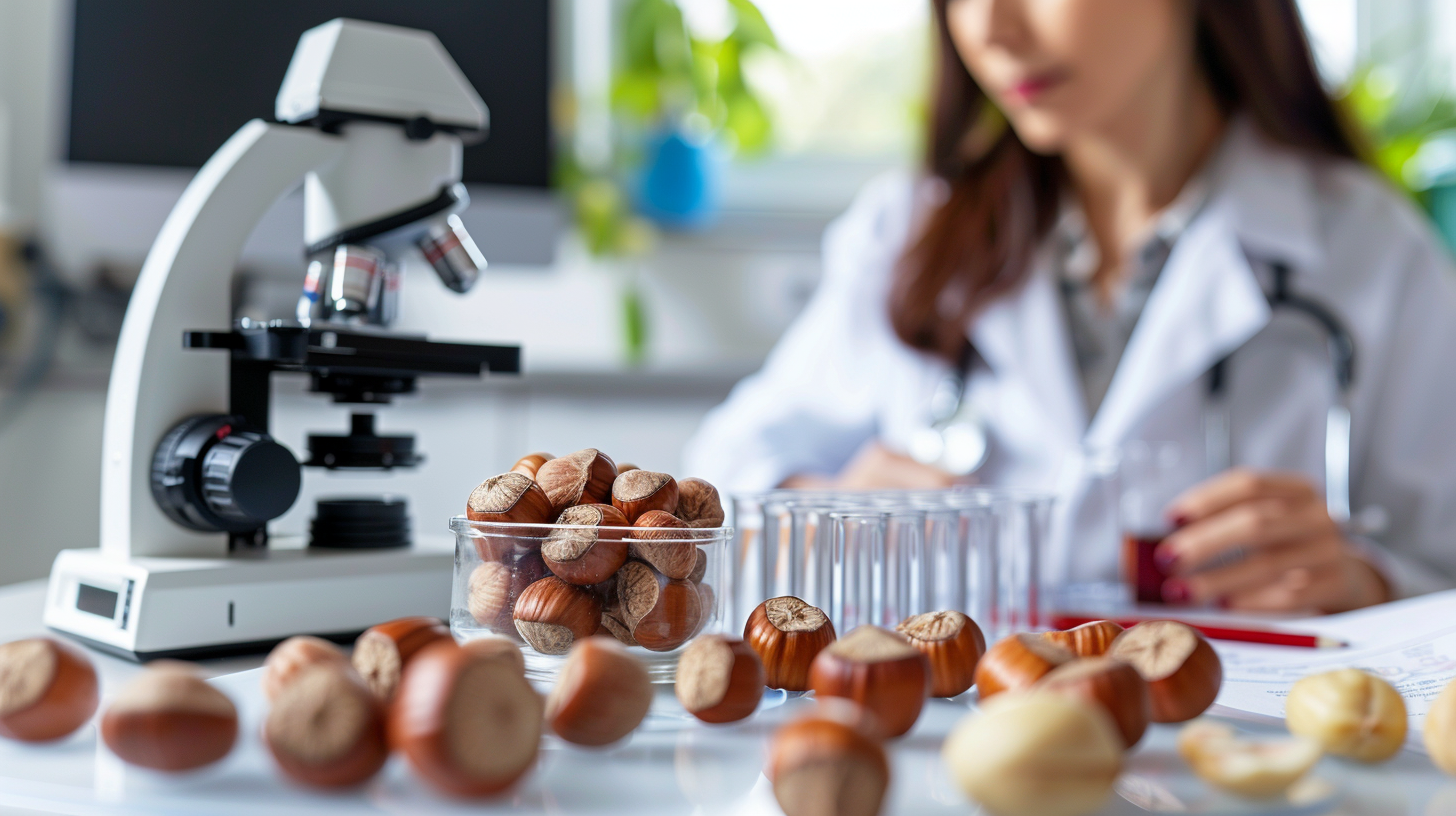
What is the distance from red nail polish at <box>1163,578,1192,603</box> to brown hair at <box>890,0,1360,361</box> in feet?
1.54

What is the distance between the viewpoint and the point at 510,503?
1.38 ft

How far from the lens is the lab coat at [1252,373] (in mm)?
1073

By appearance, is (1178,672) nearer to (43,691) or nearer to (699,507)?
(699,507)

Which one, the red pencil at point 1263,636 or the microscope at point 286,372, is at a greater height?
the microscope at point 286,372

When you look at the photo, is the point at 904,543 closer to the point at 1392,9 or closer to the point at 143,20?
the point at 143,20

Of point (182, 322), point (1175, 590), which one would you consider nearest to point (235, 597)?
point (182, 322)

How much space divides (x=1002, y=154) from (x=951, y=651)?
3.34 ft

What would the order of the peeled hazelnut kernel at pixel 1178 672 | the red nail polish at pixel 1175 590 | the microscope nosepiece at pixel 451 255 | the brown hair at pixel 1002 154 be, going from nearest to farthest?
the peeled hazelnut kernel at pixel 1178 672 < the microscope nosepiece at pixel 451 255 < the red nail polish at pixel 1175 590 < the brown hair at pixel 1002 154

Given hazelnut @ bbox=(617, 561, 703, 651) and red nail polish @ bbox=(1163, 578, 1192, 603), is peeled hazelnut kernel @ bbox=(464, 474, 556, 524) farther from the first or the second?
red nail polish @ bbox=(1163, 578, 1192, 603)

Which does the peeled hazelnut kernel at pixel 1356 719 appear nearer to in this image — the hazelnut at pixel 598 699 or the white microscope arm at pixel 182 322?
the hazelnut at pixel 598 699

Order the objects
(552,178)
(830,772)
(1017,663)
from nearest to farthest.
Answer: (830,772) → (1017,663) → (552,178)

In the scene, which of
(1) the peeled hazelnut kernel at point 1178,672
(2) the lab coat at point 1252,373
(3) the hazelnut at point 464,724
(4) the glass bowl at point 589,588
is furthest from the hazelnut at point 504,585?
(2) the lab coat at point 1252,373

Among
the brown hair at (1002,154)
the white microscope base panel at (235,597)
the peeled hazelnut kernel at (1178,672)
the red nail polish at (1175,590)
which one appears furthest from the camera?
the brown hair at (1002,154)

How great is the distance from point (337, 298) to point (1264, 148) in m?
1.04
